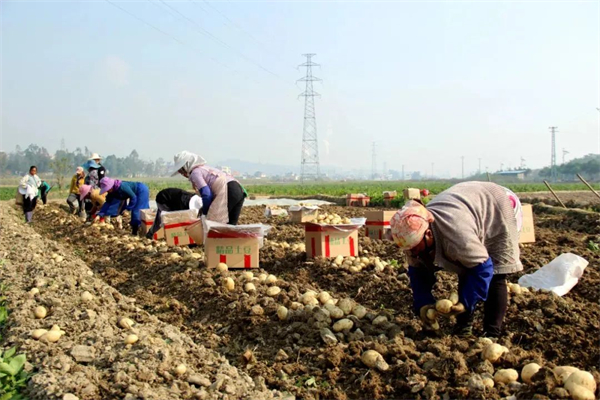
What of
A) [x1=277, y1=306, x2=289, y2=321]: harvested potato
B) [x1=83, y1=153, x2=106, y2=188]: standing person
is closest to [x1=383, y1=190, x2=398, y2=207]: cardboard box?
[x1=83, y1=153, x2=106, y2=188]: standing person

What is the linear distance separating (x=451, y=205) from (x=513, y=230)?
50 centimetres

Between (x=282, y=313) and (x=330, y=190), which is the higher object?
(x=330, y=190)

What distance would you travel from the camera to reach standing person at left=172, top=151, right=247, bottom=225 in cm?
677

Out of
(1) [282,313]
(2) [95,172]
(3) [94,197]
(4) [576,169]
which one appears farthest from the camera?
(4) [576,169]

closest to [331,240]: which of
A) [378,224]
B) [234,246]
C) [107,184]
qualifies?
[234,246]

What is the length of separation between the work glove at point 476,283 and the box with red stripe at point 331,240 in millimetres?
2952

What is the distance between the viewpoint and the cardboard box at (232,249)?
6.00 metres

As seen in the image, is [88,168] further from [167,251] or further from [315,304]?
[315,304]

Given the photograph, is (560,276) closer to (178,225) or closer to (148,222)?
(178,225)

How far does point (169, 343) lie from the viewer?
148 inches

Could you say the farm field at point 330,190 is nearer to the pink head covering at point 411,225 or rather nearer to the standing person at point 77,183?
the standing person at point 77,183

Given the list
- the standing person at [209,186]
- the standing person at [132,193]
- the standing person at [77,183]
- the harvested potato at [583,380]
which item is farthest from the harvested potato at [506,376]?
the standing person at [77,183]

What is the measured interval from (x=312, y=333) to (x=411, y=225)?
1120 millimetres

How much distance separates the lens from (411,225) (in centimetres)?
335
